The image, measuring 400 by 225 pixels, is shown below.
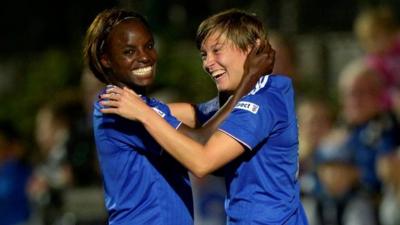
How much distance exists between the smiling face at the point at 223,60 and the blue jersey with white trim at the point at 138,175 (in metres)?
0.27

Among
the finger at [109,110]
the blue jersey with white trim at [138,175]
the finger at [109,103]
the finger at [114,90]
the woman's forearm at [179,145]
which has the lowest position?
the blue jersey with white trim at [138,175]

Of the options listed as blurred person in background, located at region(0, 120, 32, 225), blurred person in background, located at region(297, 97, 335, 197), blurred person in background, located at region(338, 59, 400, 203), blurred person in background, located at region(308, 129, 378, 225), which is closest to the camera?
blurred person in background, located at region(308, 129, 378, 225)

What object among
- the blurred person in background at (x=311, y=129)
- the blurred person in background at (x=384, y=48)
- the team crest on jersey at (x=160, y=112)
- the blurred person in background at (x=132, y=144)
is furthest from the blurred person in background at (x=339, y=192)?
the team crest on jersey at (x=160, y=112)

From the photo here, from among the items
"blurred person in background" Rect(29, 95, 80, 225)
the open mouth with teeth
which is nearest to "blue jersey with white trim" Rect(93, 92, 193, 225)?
the open mouth with teeth

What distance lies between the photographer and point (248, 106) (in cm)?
551

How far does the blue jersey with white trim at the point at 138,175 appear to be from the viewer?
565cm

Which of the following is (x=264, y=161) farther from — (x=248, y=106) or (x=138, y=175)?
(x=138, y=175)

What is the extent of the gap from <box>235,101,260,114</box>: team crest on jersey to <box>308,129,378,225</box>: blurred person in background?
10.9ft

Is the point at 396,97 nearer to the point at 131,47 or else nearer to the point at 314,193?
the point at 314,193

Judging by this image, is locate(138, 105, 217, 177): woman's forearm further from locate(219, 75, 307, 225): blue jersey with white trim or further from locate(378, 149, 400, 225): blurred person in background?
locate(378, 149, 400, 225): blurred person in background

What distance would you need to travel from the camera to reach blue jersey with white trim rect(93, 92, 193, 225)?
5652 millimetres

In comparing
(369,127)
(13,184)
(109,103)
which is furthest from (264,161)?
(13,184)

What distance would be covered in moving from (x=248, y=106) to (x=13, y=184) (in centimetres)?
586

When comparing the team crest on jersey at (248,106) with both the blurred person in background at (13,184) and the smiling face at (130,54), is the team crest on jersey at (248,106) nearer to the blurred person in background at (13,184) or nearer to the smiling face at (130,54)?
the smiling face at (130,54)
